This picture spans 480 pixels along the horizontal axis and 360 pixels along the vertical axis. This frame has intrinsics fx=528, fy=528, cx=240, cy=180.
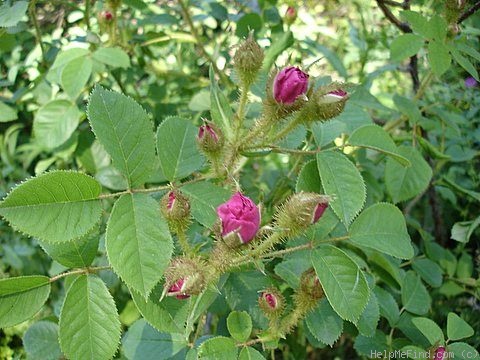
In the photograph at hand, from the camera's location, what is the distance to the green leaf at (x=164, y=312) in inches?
32.5

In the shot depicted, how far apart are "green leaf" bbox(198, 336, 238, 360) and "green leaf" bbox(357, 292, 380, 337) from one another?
283 millimetres

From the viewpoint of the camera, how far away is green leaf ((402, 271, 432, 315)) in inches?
47.9

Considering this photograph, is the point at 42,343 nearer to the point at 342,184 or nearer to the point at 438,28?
the point at 342,184

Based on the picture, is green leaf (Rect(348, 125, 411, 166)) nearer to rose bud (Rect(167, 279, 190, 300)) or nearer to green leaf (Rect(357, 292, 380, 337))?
green leaf (Rect(357, 292, 380, 337))

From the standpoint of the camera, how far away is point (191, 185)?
939 millimetres

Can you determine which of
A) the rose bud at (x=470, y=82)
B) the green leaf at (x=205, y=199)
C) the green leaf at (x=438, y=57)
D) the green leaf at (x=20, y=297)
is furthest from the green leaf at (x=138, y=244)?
the rose bud at (x=470, y=82)

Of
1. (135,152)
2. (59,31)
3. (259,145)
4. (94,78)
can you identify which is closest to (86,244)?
(135,152)

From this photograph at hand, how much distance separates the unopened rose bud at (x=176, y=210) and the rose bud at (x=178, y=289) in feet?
0.35

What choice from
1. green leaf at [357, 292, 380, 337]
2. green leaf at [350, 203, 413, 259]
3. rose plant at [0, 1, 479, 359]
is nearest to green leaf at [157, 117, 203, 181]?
rose plant at [0, 1, 479, 359]

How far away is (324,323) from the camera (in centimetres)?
98

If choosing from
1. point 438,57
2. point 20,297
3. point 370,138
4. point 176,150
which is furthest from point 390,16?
point 20,297

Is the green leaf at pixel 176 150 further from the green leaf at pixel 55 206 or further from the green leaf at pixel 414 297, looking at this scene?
the green leaf at pixel 414 297

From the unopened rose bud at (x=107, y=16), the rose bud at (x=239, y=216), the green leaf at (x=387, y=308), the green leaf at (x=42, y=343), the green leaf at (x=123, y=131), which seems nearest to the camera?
the rose bud at (x=239, y=216)

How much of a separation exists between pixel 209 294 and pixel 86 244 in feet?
0.77
